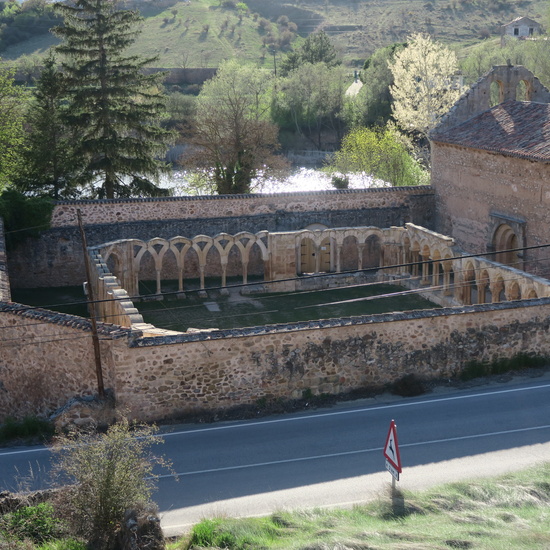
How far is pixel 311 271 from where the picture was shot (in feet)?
112

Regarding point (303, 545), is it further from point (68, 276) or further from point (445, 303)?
point (68, 276)

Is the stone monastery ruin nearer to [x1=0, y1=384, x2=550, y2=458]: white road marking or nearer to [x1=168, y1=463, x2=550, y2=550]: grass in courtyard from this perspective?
[x1=0, y1=384, x2=550, y2=458]: white road marking

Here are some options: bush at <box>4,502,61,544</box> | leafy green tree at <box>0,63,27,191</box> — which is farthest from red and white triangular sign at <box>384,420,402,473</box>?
leafy green tree at <box>0,63,27,191</box>

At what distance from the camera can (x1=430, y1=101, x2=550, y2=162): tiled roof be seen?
2831 cm

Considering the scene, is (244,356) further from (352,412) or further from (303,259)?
(303,259)

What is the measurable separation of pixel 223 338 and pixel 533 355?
27.5 ft

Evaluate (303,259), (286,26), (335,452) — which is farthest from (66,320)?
(286,26)

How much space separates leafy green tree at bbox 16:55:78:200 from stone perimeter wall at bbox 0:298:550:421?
18652mm

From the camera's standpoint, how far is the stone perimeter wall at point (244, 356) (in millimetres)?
18812

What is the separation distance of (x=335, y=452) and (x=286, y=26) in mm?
98767

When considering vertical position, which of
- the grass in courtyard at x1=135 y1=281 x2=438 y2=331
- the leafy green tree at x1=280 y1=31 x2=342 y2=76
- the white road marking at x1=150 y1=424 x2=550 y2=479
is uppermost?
the leafy green tree at x1=280 y1=31 x2=342 y2=76

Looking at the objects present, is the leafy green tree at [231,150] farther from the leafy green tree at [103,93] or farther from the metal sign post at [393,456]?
the metal sign post at [393,456]

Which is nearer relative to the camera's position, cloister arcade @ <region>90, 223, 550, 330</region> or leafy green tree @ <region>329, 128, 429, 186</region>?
cloister arcade @ <region>90, 223, 550, 330</region>

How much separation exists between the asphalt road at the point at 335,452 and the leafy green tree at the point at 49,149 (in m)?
21.8
